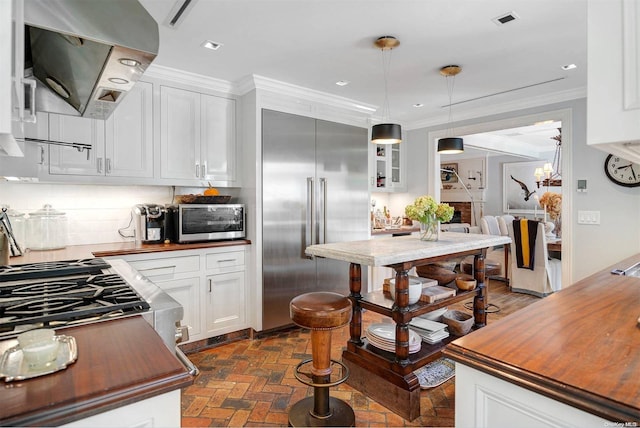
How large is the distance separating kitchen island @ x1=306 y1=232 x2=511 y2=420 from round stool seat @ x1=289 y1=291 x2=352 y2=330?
0.28m

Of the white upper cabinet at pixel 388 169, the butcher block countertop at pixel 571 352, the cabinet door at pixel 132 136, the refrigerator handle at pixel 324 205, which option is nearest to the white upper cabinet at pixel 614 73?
the butcher block countertop at pixel 571 352

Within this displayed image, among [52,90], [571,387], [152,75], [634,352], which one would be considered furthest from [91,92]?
[634,352]

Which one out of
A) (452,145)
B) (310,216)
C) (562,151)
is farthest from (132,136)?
(562,151)

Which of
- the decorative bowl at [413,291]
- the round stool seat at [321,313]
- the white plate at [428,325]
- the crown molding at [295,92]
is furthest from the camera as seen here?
the crown molding at [295,92]

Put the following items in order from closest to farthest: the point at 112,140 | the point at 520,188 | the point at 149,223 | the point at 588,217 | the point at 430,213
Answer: the point at 430,213 < the point at 112,140 < the point at 149,223 < the point at 588,217 < the point at 520,188

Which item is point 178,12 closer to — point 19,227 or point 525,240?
point 19,227

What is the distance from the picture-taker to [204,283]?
10.2ft

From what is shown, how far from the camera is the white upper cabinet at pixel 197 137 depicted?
123 inches

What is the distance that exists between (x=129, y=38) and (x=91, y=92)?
1.90 feet

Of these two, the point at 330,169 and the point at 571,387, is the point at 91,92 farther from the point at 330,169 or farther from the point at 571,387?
the point at 330,169

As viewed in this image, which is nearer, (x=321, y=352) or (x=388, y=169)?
(x=321, y=352)

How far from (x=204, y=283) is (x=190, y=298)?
17 cm

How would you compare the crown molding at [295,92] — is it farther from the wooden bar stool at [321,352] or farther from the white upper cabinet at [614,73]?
the white upper cabinet at [614,73]

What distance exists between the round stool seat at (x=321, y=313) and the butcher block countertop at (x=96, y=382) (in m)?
1.01
